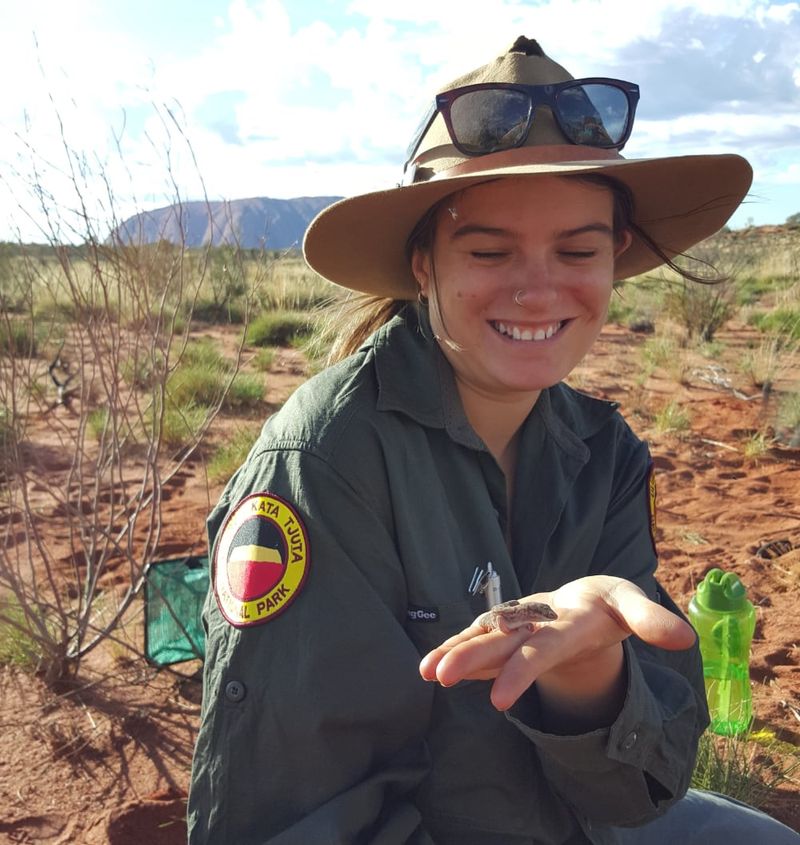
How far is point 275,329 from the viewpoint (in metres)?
12.2

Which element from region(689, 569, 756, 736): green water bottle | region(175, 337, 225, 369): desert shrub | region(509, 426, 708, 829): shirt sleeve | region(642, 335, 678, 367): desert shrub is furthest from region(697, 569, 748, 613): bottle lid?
region(642, 335, 678, 367): desert shrub

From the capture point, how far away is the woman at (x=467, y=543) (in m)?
1.56

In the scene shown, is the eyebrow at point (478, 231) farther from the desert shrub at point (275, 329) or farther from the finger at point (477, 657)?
the desert shrub at point (275, 329)

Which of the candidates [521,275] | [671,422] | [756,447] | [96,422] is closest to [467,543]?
[521,275]

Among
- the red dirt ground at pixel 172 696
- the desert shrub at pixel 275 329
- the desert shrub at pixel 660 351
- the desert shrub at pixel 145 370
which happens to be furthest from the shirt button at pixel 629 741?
the desert shrub at pixel 275 329

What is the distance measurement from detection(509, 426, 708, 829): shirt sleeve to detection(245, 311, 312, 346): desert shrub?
10213 mm

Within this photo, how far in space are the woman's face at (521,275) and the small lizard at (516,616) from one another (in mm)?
633

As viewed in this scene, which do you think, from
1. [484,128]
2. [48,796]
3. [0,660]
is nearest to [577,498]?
[484,128]

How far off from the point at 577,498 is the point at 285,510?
83 centimetres

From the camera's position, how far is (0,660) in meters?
3.86

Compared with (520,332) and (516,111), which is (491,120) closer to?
(516,111)

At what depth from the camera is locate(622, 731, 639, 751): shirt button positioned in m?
1.67

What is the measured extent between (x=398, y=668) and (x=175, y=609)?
7.96 feet

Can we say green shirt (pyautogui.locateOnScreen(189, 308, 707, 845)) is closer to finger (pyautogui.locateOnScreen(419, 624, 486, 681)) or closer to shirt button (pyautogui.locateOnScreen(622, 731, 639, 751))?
shirt button (pyautogui.locateOnScreen(622, 731, 639, 751))
